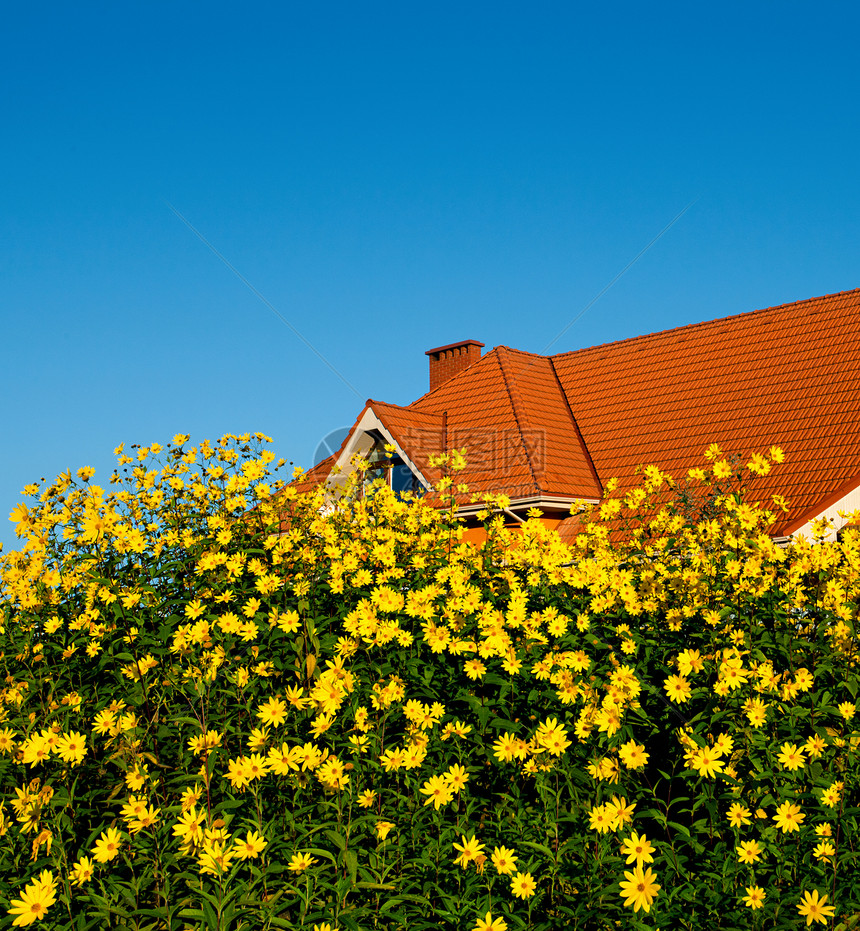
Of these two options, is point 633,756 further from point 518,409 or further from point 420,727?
point 518,409

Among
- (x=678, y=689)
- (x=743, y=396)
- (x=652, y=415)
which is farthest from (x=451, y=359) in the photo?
(x=678, y=689)

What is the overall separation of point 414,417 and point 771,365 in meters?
6.90

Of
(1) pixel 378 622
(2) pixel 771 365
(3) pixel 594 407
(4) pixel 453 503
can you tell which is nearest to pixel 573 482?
(3) pixel 594 407

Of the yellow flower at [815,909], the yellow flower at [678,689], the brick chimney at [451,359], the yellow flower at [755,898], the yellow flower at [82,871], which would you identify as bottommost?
the yellow flower at [815,909]

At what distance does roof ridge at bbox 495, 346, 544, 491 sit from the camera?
15081 mm

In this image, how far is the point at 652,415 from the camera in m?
17.3

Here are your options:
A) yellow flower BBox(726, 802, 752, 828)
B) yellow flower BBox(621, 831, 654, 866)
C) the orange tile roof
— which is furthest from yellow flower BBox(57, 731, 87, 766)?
the orange tile roof

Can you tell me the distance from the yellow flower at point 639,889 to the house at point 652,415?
10.4m

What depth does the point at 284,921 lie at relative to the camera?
329 cm

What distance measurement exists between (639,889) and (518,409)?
14.3 metres

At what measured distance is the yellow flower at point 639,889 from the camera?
3.28m

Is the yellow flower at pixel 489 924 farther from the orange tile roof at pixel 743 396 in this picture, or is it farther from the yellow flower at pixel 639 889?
the orange tile roof at pixel 743 396

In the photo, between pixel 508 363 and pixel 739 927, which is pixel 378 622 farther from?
pixel 508 363

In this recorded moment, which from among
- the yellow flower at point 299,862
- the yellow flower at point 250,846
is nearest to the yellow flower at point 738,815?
the yellow flower at point 299,862
